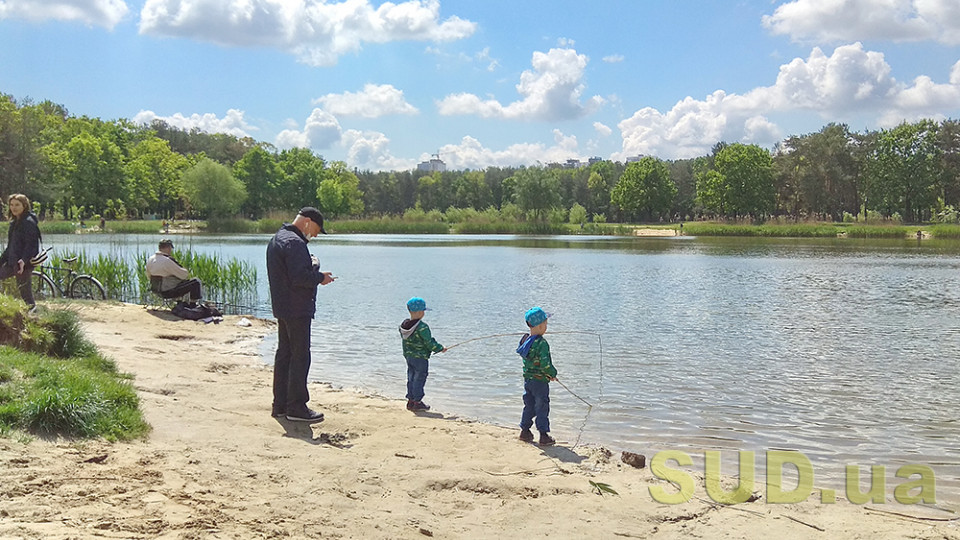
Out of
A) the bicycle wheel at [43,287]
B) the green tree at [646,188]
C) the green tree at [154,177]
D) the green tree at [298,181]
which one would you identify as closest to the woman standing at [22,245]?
the bicycle wheel at [43,287]

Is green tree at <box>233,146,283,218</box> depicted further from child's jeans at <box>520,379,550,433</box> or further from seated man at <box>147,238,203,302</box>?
child's jeans at <box>520,379,550,433</box>

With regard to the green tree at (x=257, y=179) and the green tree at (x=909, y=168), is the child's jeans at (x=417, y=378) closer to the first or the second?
the green tree at (x=909, y=168)

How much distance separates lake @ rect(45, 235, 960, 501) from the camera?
8.09 meters

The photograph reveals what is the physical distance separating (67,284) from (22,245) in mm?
6527

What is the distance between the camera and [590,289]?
24.8 m

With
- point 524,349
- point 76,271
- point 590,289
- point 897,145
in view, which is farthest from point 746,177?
point 524,349

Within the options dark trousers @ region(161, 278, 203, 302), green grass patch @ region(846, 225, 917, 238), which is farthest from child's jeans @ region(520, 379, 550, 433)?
green grass patch @ region(846, 225, 917, 238)

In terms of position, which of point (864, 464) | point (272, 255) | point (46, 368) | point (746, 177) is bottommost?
point (864, 464)

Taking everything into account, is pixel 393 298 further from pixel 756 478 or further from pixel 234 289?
pixel 756 478

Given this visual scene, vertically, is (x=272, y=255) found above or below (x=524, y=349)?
above

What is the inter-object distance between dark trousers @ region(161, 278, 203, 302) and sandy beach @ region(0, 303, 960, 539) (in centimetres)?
779

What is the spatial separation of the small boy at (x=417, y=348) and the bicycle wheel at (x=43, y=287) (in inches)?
406

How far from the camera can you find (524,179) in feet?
281

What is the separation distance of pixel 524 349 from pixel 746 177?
287ft
